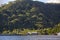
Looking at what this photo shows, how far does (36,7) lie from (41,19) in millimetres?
2013

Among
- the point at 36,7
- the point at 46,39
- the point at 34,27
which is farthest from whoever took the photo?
the point at 36,7

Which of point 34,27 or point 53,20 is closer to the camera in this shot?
point 34,27

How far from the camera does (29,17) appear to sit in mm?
17344

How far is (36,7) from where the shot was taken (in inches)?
752

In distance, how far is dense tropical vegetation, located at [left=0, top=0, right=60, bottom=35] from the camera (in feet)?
52.5

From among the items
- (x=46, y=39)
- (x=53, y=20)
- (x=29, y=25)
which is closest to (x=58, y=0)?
(x=53, y=20)

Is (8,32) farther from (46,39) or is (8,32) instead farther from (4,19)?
Result: (46,39)

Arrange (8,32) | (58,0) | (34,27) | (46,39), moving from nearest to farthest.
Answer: (46,39) < (8,32) < (34,27) < (58,0)

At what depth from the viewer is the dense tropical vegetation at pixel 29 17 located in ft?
52.5

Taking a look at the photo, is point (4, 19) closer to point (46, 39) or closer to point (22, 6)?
point (22, 6)

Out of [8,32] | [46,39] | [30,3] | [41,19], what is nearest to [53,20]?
[41,19]

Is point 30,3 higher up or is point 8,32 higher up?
point 30,3

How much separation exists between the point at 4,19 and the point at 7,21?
1.34ft

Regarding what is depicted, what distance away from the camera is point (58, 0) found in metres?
21.8
